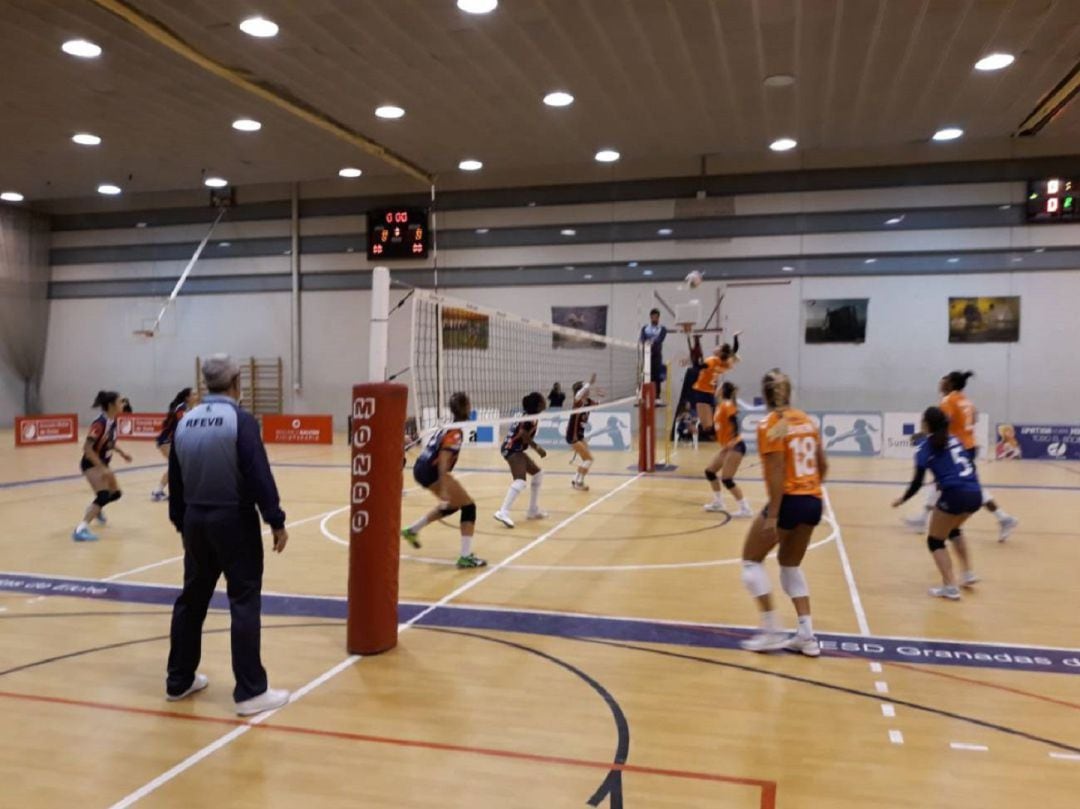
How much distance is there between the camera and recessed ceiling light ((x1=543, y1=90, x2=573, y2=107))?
42.5 ft

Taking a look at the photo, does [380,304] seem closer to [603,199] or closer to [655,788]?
[655,788]

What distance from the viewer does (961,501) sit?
20.2ft

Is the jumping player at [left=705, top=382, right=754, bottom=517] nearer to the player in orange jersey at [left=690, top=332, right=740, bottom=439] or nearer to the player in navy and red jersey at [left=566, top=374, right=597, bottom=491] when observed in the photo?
the player in orange jersey at [left=690, top=332, right=740, bottom=439]

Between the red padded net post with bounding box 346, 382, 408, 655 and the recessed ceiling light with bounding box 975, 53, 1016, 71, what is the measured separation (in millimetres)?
10438

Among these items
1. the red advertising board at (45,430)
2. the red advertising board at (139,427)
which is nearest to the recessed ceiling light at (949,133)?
the red advertising board at (139,427)

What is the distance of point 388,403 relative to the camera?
5129mm

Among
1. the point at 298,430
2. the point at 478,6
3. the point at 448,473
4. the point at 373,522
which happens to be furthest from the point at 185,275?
the point at 373,522

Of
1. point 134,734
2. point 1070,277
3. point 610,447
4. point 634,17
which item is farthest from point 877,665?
point 1070,277

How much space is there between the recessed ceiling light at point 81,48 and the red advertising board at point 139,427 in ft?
42.4

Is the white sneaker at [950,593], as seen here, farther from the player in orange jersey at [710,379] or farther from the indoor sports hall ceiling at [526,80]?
the indoor sports hall ceiling at [526,80]

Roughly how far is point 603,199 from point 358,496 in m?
17.2

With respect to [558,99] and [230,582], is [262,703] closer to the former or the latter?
[230,582]

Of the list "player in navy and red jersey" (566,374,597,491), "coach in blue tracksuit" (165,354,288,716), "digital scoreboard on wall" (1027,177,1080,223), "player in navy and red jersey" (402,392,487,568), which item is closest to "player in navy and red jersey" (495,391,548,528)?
"player in navy and red jersey" (402,392,487,568)

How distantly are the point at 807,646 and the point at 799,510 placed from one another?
0.84 meters
